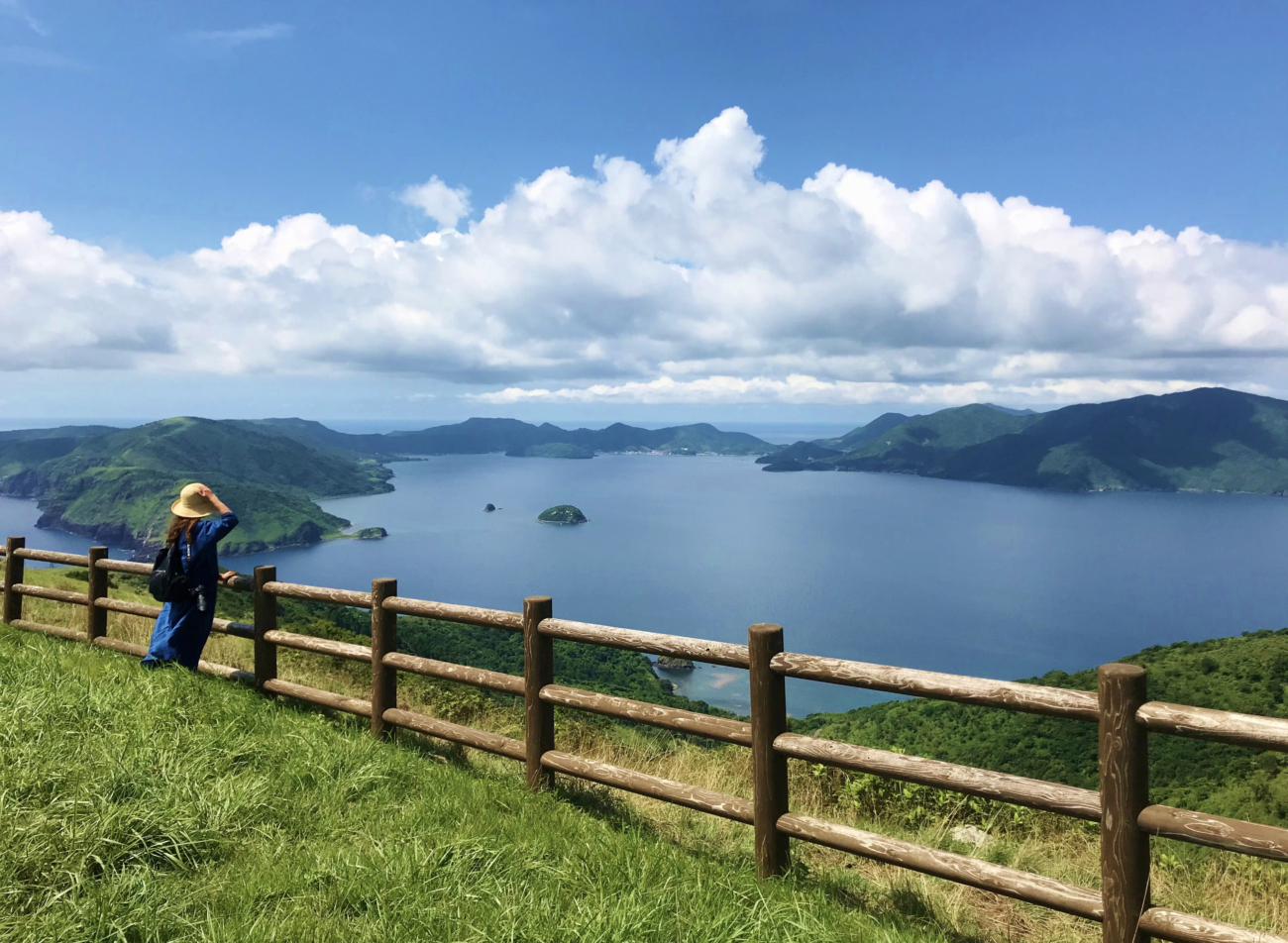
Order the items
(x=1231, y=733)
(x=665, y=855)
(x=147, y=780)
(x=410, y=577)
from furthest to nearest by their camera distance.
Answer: (x=410, y=577) → (x=147, y=780) → (x=665, y=855) → (x=1231, y=733)

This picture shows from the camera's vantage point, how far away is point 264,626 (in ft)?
25.4

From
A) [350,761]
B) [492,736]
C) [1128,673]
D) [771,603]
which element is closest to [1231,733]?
[1128,673]

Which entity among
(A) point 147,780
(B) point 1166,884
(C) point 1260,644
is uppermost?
(A) point 147,780

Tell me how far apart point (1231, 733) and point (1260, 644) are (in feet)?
250

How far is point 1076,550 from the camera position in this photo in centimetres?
17275

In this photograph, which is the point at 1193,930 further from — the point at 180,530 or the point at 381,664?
the point at 180,530

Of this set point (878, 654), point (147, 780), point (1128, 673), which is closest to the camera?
point (1128, 673)

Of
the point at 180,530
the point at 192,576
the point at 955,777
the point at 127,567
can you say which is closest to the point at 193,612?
the point at 192,576

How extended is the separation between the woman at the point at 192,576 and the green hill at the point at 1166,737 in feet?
102

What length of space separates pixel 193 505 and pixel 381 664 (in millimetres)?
2627

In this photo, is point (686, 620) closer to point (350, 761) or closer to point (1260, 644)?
point (1260, 644)

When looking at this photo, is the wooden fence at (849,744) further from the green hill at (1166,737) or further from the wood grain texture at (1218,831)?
the green hill at (1166,737)

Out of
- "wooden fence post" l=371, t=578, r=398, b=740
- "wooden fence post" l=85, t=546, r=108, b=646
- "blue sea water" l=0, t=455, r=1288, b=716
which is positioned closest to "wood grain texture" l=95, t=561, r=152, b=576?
"wooden fence post" l=85, t=546, r=108, b=646

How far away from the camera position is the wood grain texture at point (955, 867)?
3861 millimetres
